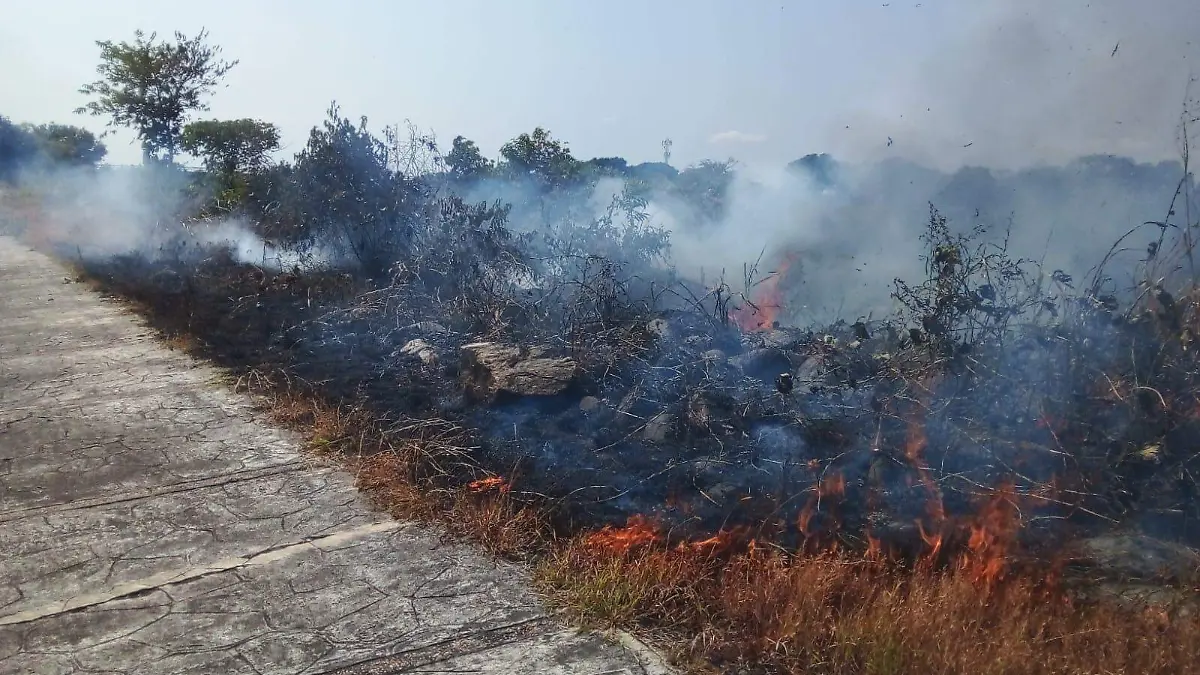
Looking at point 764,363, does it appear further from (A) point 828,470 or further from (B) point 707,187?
(B) point 707,187

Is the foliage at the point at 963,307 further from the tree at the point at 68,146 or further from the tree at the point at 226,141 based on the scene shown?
the tree at the point at 68,146

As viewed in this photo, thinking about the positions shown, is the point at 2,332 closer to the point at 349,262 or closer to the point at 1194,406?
the point at 349,262

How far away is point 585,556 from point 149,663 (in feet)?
5.41

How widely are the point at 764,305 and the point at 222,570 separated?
20.7 ft

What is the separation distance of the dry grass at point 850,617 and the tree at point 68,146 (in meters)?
34.0

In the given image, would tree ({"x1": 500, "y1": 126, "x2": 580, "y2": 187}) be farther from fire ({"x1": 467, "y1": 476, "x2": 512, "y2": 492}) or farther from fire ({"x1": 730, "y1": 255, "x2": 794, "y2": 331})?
fire ({"x1": 467, "y1": 476, "x2": 512, "y2": 492})

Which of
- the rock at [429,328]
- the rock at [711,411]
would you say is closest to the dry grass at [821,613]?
the rock at [711,411]

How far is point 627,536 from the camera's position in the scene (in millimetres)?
3609

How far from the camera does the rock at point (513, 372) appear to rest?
17.7ft

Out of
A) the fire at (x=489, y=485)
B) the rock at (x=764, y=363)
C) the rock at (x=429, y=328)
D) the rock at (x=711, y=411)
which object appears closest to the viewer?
the fire at (x=489, y=485)

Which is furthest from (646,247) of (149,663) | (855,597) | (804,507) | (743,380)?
(149,663)

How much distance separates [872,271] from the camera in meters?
10.1

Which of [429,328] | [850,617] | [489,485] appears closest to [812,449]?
[850,617]

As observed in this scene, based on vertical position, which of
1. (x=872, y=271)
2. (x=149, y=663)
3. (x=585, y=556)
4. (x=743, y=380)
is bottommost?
(x=149, y=663)
